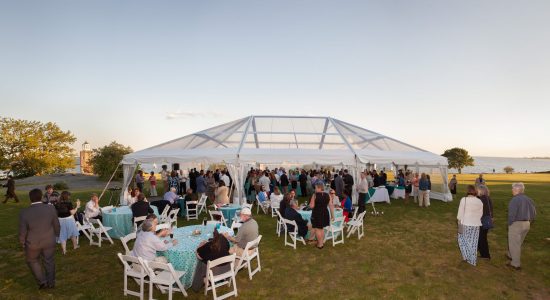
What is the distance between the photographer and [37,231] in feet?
14.6

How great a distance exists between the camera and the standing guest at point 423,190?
12.9 meters

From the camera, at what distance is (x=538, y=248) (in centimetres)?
701

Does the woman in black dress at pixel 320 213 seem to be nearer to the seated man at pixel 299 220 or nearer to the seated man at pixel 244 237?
the seated man at pixel 299 220

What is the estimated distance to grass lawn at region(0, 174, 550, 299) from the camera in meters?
4.75

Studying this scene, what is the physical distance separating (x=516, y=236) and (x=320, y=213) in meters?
3.45

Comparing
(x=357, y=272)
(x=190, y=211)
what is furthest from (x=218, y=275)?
(x=190, y=211)

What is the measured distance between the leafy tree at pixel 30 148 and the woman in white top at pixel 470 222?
135 ft

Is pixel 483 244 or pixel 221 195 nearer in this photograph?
pixel 483 244

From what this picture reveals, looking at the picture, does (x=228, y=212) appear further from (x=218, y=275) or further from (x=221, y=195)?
(x=218, y=275)

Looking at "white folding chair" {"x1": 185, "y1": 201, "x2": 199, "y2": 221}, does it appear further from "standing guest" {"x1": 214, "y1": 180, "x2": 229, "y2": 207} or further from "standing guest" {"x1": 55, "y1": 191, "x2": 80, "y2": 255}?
"standing guest" {"x1": 55, "y1": 191, "x2": 80, "y2": 255}

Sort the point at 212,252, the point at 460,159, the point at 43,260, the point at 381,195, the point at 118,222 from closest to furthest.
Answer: the point at 212,252 → the point at 43,260 → the point at 118,222 → the point at 381,195 → the point at 460,159

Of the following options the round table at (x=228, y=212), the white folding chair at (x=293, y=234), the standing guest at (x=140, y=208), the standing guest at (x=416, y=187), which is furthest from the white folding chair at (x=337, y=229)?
the standing guest at (x=416, y=187)

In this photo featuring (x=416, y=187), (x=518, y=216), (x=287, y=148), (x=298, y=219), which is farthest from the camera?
(x=416, y=187)

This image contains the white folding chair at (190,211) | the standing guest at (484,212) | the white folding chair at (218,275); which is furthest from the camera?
the white folding chair at (190,211)
